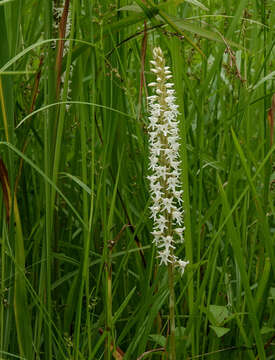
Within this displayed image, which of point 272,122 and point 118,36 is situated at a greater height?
point 118,36

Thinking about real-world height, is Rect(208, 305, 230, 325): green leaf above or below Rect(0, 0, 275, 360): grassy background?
below

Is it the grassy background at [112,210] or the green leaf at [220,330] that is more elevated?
the grassy background at [112,210]

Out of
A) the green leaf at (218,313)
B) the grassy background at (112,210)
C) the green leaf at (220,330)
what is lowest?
the green leaf at (220,330)

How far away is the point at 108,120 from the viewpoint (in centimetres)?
190

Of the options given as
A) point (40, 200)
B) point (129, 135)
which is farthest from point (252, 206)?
point (40, 200)

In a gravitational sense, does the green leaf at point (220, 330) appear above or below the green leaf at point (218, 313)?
below

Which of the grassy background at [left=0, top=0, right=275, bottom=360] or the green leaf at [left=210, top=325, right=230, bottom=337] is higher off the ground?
the grassy background at [left=0, top=0, right=275, bottom=360]

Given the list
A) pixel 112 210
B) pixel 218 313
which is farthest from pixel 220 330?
pixel 112 210

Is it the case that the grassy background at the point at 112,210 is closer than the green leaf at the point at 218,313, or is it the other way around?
the grassy background at the point at 112,210

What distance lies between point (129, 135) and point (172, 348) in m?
1.08

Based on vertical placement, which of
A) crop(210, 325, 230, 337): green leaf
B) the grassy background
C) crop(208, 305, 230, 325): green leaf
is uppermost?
the grassy background

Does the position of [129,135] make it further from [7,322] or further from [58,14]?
[7,322]

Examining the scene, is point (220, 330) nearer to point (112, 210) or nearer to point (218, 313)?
point (218, 313)

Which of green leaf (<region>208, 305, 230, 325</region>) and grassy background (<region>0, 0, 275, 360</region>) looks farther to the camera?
green leaf (<region>208, 305, 230, 325</region>)
